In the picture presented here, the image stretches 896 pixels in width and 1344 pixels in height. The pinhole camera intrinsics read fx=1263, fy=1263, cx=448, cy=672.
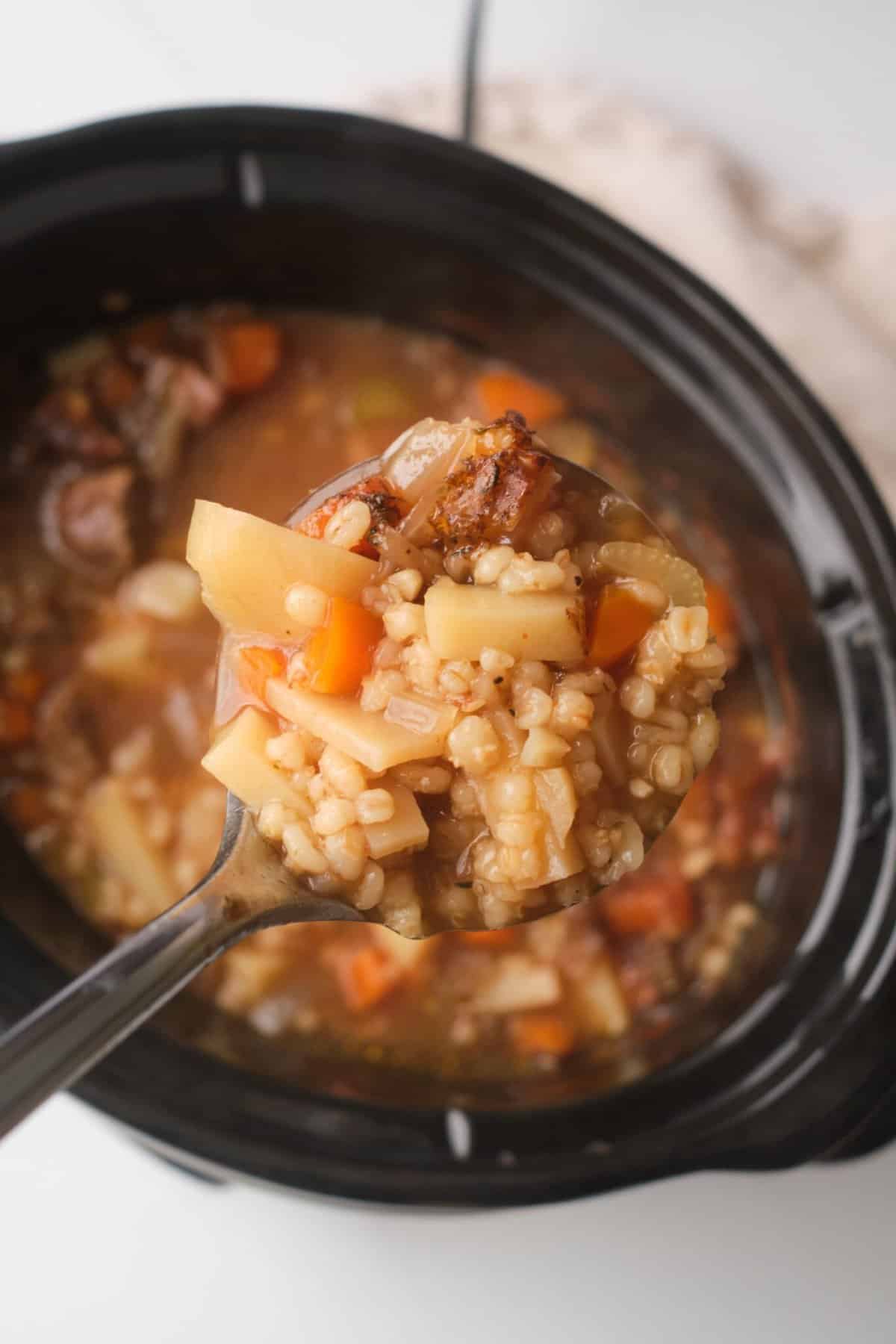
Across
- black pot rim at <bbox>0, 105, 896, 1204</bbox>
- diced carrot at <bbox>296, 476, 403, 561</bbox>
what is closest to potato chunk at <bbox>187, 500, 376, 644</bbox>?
diced carrot at <bbox>296, 476, 403, 561</bbox>

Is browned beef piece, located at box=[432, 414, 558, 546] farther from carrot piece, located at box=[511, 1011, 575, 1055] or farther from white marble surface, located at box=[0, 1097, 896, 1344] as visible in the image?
white marble surface, located at box=[0, 1097, 896, 1344]

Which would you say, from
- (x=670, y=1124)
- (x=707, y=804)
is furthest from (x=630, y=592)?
(x=707, y=804)

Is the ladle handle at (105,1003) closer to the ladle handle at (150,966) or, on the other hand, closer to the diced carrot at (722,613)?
the ladle handle at (150,966)

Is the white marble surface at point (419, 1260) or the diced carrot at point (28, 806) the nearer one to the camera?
the white marble surface at point (419, 1260)

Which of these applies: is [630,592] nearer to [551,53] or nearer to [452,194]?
[452,194]

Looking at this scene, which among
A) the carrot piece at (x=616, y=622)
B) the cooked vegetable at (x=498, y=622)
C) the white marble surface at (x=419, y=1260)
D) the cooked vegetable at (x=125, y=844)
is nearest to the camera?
the cooked vegetable at (x=498, y=622)

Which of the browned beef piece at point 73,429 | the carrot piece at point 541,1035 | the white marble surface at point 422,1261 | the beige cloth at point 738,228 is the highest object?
the beige cloth at point 738,228

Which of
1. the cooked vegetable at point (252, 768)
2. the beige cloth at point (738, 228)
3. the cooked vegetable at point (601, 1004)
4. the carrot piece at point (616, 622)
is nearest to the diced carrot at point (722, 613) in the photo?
the beige cloth at point (738, 228)

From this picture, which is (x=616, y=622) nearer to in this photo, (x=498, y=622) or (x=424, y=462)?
(x=498, y=622)
